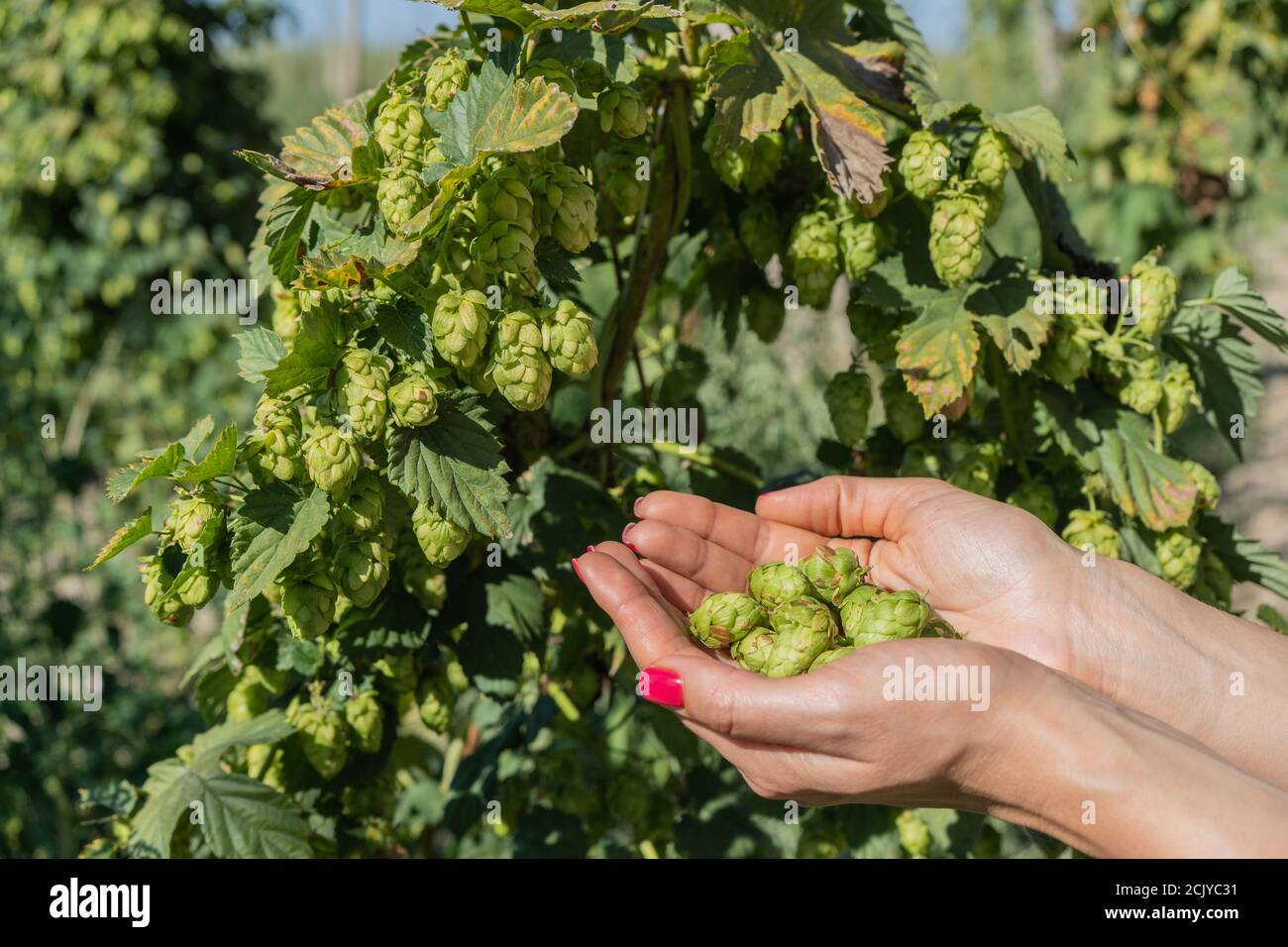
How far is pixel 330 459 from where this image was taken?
1.32m

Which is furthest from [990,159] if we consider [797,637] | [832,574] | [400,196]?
[400,196]

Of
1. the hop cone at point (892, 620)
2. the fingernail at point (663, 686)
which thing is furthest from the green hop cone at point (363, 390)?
the hop cone at point (892, 620)

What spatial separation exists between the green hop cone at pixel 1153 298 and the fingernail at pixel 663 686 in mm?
925

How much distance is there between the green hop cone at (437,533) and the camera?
1.40 meters

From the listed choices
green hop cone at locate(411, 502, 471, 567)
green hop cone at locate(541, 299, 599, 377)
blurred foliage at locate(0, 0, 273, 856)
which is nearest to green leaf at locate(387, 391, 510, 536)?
green hop cone at locate(411, 502, 471, 567)

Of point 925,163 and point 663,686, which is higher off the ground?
point 925,163

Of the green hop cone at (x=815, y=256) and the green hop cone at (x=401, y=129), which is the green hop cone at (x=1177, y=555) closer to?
the green hop cone at (x=815, y=256)

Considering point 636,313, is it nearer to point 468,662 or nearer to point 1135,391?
point 468,662

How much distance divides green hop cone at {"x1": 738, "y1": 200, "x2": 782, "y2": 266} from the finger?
380 millimetres

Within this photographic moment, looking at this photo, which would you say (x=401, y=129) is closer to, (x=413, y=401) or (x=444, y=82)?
(x=444, y=82)

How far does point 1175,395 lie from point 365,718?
131cm

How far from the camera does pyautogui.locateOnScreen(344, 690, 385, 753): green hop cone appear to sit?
1726mm

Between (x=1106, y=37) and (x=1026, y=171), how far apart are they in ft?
14.4

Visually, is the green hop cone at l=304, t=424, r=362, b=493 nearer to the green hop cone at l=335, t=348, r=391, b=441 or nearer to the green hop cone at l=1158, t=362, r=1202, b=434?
the green hop cone at l=335, t=348, r=391, b=441
